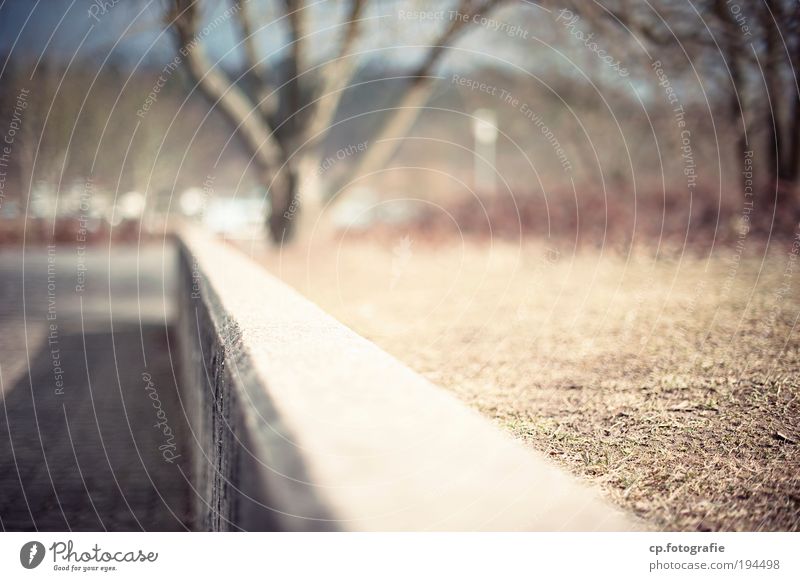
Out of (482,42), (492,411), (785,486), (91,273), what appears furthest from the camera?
(91,273)

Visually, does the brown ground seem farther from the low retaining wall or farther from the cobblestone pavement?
the cobblestone pavement

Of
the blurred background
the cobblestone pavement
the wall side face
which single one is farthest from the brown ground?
the cobblestone pavement

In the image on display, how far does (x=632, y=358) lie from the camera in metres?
3.83

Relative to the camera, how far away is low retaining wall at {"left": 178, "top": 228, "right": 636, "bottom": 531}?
1249 mm

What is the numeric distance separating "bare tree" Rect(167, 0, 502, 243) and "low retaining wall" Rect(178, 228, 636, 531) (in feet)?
25.3

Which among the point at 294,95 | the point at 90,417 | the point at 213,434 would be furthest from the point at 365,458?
the point at 294,95

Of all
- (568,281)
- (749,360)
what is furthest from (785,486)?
(568,281)

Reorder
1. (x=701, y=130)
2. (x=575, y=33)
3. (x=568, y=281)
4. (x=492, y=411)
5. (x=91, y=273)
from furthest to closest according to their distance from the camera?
(x=91, y=273) < (x=701, y=130) < (x=575, y=33) < (x=568, y=281) < (x=492, y=411)

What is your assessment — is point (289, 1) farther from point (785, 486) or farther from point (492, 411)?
point (785, 486)

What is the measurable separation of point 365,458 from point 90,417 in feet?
13.0

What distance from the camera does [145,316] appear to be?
853 centimetres

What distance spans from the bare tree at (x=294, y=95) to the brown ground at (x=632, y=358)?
6.47 ft

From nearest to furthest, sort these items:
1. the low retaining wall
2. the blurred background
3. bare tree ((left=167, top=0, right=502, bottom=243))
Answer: the low retaining wall
the blurred background
bare tree ((left=167, top=0, right=502, bottom=243))
